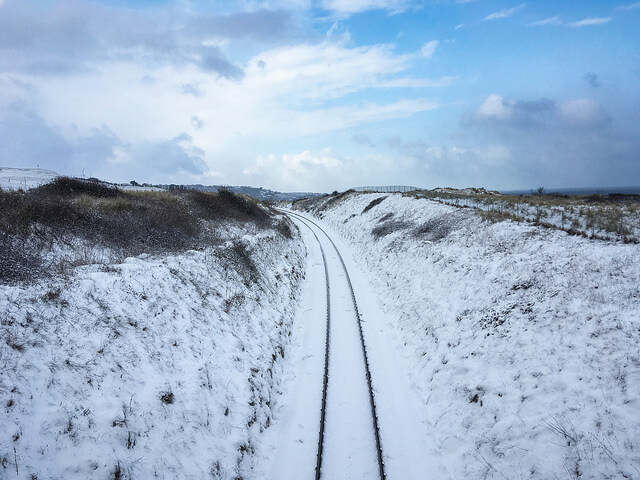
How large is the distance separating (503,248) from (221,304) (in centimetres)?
1303

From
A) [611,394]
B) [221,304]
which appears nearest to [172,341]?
[221,304]

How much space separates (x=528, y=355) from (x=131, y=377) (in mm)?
10322

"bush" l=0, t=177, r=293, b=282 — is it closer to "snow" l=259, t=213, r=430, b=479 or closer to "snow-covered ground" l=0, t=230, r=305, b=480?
"snow-covered ground" l=0, t=230, r=305, b=480

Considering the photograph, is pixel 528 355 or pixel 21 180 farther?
pixel 21 180

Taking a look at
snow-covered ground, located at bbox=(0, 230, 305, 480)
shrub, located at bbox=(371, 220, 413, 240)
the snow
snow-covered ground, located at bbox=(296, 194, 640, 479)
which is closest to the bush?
snow-covered ground, located at bbox=(0, 230, 305, 480)

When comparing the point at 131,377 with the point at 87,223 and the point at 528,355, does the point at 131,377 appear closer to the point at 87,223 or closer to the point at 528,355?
the point at 87,223

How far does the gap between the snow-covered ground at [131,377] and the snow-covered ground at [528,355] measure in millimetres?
5289

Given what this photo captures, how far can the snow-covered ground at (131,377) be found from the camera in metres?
5.14

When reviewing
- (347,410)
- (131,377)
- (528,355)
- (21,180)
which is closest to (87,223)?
(131,377)

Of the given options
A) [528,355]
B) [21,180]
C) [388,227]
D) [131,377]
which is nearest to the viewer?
[131,377]

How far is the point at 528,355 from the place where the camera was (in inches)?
320

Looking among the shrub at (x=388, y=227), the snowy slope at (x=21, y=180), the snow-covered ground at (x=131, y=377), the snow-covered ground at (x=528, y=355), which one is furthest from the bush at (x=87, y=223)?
the shrub at (x=388, y=227)

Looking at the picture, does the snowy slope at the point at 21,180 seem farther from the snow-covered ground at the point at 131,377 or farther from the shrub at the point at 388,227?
the shrub at the point at 388,227

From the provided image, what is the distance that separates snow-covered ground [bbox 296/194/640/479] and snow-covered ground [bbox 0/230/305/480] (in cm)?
529
